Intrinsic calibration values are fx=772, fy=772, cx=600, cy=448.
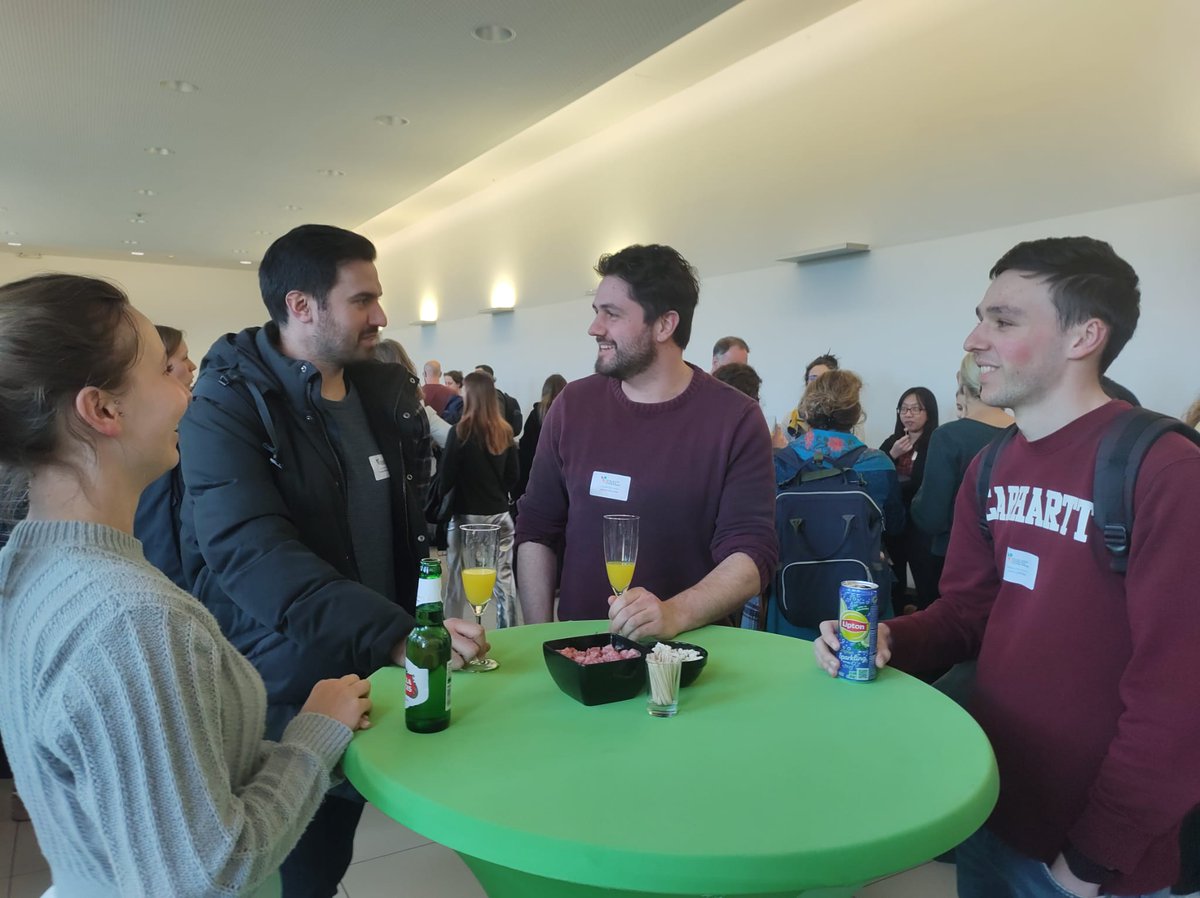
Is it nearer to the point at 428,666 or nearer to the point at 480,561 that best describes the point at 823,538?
the point at 480,561

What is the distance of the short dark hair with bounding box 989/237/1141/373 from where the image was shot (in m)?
1.31

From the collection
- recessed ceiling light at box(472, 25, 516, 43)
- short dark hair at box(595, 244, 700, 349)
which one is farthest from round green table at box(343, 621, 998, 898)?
recessed ceiling light at box(472, 25, 516, 43)

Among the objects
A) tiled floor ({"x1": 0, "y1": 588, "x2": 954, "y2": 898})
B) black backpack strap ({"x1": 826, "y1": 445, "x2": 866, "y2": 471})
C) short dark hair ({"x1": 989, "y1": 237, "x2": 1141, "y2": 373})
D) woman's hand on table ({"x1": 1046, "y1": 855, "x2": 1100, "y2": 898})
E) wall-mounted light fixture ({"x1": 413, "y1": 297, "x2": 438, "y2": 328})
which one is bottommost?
tiled floor ({"x1": 0, "y1": 588, "x2": 954, "y2": 898})

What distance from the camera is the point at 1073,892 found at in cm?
117

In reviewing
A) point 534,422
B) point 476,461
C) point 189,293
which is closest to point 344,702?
point 476,461

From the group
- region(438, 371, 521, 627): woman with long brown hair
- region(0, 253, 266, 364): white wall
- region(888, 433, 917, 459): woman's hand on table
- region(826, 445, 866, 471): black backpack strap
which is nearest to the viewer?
region(826, 445, 866, 471): black backpack strap

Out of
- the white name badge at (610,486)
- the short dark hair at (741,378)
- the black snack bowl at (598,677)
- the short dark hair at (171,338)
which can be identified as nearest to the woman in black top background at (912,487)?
the short dark hair at (741,378)

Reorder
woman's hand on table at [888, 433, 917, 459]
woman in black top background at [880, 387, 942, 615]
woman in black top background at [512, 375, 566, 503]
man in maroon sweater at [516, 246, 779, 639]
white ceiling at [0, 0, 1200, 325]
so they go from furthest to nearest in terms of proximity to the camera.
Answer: woman in black top background at [512, 375, 566, 503], woman's hand on table at [888, 433, 917, 459], white ceiling at [0, 0, 1200, 325], woman in black top background at [880, 387, 942, 615], man in maroon sweater at [516, 246, 779, 639]

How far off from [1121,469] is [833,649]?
1.77ft

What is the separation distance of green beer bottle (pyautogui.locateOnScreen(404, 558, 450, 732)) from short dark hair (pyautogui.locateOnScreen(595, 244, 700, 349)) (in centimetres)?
102

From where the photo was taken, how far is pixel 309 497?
158 centimetres

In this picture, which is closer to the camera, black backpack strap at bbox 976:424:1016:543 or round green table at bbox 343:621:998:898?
round green table at bbox 343:621:998:898

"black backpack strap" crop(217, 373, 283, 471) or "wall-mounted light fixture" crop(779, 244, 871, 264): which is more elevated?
"wall-mounted light fixture" crop(779, 244, 871, 264)

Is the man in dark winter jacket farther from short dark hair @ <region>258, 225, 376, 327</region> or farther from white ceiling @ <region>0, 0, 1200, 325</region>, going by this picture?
white ceiling @ <region>0, 0, 1200, 325</region>
